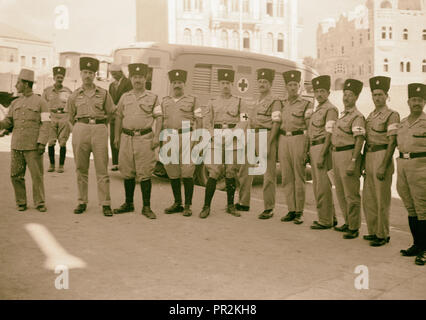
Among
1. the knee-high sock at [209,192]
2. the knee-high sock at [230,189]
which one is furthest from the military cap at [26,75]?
the knee-high sock at [230,189]

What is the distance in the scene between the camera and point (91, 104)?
719cm

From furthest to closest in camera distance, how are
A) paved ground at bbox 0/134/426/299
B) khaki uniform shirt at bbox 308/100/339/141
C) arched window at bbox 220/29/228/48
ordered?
1. arched window at bbox 220/29/228/48
2. khaki uniform shirt at bbox 308/100/339/141
3. paved ground at bbox 0/134/426/299

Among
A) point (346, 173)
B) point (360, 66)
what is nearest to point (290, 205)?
point (346, 173)

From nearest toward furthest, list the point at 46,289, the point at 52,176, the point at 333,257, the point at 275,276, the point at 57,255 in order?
1. the point at 46,289
2. the point at 275,276
3. the point at 57,255
4. the point at 333,257
5. the point at 52,176

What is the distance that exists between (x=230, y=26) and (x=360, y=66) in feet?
73.1

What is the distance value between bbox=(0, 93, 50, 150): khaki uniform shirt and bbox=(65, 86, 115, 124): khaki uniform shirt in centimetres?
41

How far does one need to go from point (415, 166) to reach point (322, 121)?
1626 millimetres

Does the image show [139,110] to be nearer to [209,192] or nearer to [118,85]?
[209,192]

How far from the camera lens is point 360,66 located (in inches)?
2616

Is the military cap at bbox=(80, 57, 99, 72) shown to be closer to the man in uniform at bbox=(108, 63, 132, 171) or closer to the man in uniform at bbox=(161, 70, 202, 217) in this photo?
the man in uniform at bbox=(161, 70, 202, 217)

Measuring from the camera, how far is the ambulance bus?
31.6ft

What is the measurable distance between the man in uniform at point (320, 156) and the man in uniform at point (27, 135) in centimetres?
371

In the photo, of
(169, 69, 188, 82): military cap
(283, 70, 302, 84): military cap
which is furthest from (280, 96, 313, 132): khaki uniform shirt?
(169, 69, 188, 82): military cap

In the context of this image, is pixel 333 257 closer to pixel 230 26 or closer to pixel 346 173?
pixel 346 173
